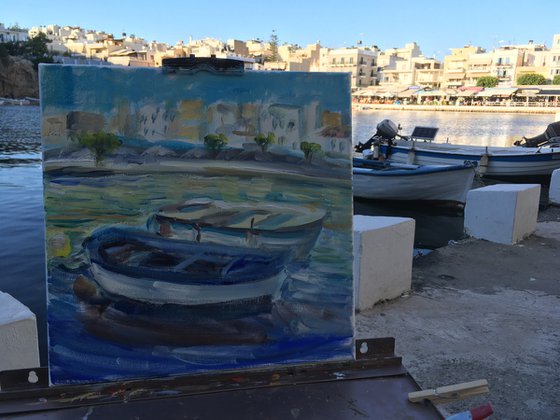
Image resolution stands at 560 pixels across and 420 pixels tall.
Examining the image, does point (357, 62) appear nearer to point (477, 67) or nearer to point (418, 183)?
point (477, 67)

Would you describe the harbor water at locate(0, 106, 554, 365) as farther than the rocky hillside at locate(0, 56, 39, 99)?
No

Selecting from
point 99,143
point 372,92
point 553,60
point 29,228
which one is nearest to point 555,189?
point 99,143

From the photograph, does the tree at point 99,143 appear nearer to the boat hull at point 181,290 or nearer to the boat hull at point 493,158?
the boat hull at point 181,290

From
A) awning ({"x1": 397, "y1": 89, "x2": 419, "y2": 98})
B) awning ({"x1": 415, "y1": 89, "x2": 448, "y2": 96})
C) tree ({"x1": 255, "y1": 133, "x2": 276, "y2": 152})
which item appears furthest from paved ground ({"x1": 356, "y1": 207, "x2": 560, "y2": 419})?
awning ({"x1": 397, "y1": 89, "x2": 419, "y2": 98})

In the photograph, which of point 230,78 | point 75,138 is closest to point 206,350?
point 75,138

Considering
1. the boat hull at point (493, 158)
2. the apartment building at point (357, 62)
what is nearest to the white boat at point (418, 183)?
the boat hull at point (493, 158)

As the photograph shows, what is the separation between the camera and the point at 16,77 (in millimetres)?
91875

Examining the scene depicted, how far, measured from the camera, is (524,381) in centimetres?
348

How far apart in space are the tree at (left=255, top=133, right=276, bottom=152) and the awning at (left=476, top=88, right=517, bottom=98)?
4207 inches

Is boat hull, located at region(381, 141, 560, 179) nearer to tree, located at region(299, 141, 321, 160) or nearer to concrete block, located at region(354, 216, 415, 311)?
concrete block, located at region(354, 216, 415, 311)

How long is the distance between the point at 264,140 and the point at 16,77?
104291mm

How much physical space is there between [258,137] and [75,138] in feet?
2.76

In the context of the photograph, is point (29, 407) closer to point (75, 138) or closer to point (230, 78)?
point (75, 138)

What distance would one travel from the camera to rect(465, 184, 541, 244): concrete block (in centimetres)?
696
